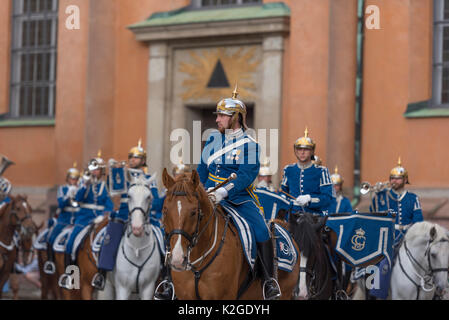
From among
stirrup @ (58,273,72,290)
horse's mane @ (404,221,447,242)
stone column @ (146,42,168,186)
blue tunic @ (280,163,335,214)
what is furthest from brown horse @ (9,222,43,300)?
horse's mane @ (404,221,447,242)

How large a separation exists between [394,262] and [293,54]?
6824 mm

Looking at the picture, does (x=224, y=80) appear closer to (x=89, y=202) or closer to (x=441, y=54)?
(x=441, y=54)

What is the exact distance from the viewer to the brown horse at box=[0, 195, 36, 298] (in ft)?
53.5

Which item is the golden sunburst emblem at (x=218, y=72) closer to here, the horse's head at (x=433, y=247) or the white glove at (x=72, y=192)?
the white glove at (x=72, y=192)

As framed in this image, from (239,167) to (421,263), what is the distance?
5.66 m

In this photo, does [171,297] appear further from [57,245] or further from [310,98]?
[310,98]

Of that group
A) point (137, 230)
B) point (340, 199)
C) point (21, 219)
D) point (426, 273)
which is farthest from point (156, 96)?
point (426, 273)

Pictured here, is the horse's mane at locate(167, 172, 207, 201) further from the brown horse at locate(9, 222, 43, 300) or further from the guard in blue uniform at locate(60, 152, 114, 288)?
the brown horse at locate(9, 222, 43, 300)

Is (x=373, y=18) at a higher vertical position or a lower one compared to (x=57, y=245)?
higher

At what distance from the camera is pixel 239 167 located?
8578 millimetres

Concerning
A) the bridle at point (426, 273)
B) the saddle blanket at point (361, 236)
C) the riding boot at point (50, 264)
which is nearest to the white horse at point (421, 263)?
the bridle at point (426, 273)

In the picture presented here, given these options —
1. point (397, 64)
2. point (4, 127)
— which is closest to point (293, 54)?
point (397, 64)

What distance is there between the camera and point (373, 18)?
727 inches

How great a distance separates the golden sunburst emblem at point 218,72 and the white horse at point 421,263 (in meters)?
7.58
